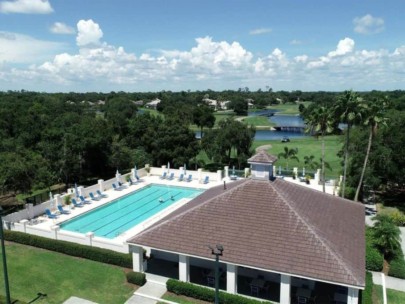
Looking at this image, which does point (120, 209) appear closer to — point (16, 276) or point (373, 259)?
point (16, 276)

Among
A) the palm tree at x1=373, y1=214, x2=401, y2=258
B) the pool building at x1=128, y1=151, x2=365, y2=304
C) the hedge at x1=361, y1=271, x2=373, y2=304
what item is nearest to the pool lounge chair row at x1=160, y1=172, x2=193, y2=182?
the pool building at x1=128, y1=151, x2=365, y2=304

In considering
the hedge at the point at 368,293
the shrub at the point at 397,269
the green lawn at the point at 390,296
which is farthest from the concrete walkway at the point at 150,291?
the shrub at the point at 397,269

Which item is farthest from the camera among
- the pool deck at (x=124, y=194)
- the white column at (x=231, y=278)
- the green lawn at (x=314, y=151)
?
the green lawn at (x=314, y=151)

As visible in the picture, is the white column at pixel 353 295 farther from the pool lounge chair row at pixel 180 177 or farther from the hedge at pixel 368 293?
the pool lounge chair row at pixel 180 177

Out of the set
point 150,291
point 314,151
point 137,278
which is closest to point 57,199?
point 137,278

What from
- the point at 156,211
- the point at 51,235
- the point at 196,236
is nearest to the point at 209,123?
the point at 156,211

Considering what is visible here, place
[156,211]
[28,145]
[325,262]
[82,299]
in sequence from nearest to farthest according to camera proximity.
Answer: [325,262], [82,299], [156,211], [28,145]
